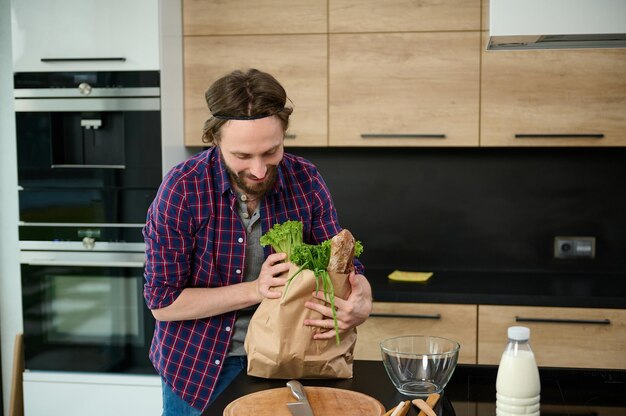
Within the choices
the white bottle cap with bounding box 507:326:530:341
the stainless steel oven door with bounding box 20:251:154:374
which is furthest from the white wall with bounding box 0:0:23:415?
the white bottle cap with bounding box 507:326:530:341

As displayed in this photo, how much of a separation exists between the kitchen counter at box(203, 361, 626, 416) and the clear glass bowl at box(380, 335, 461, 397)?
30 mm

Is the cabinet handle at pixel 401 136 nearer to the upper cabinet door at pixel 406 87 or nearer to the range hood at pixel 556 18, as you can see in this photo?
the upper cabinet door at pixel 406 87

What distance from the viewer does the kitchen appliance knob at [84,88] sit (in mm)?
2883

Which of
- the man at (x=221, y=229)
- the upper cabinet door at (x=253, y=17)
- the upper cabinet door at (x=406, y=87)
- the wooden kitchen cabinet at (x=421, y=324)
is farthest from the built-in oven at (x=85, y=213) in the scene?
the man at (x=221, y=229)

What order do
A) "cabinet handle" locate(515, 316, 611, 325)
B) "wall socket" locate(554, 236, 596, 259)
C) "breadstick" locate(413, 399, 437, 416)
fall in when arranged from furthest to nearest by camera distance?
"wall socket" locate(554, 236, 596, 259)
"cabinet handle" locate(515, 316, 611, 325)
"breadstick" locate(413, 399, 437, 416)

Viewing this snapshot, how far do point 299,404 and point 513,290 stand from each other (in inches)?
70.4

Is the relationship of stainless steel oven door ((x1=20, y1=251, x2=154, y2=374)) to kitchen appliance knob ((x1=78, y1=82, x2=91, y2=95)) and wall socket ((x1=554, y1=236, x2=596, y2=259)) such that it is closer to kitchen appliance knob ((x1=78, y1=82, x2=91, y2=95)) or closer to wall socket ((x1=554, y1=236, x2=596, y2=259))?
kitchen appliance knob ((x1=78, y1=82, x2=91, y2=95))

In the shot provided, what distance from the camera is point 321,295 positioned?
1.42 metres

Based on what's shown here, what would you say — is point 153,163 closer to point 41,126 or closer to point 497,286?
point 41,126

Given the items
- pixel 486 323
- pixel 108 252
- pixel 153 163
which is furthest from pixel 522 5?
pixel 108 252

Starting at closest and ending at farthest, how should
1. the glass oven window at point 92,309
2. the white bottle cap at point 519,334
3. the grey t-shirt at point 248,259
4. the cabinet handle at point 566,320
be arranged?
the white bottle cap at point 519,334 → the grey t-shirt at point 248,259 → the cabinet handle at point 566,320 → the glass oven window at point 92,309

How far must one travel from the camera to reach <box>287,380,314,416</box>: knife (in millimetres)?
1271

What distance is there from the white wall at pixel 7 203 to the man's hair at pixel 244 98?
6.80ft

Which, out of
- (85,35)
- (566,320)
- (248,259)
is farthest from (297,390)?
(85,35)
